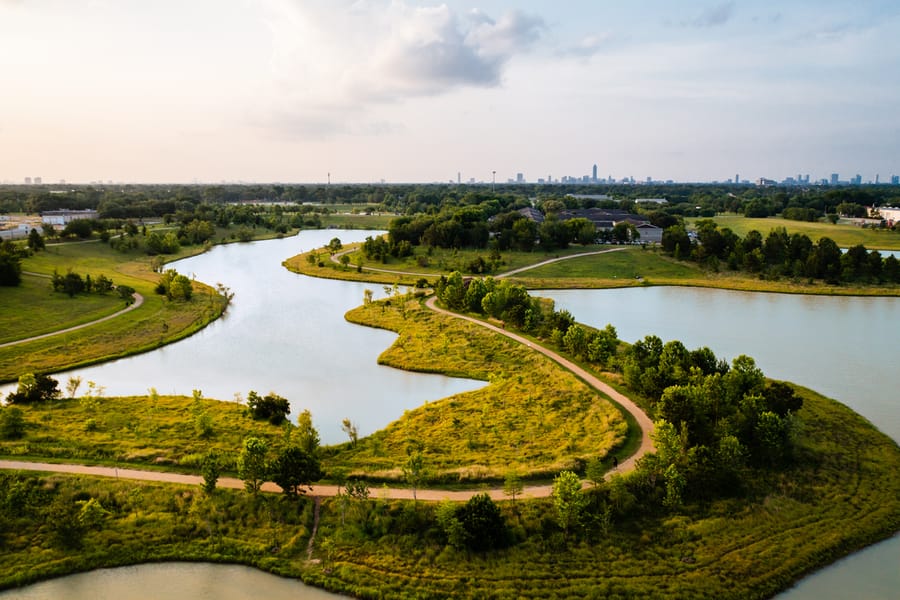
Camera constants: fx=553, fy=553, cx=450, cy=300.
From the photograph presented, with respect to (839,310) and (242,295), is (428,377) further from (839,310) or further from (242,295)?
(839,310)

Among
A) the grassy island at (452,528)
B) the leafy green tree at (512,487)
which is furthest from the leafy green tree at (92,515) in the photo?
the leafy green tree at (512,487)

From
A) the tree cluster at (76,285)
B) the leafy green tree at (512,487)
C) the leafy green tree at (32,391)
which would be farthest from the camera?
the tree cluster at (76,285)

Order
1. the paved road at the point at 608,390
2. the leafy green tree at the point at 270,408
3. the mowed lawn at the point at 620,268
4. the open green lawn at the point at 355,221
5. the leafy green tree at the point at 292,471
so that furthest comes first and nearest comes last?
the open green lawn at the point at 355,221 < the mowed lawn at the point at 620,268 < the leafy green tree at the point at 270,408 < the paved road at the point at 608,390 < the leafy green tree at the point at 292,471

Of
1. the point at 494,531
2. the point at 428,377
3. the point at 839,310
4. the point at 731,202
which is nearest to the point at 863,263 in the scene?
the point at 839,310

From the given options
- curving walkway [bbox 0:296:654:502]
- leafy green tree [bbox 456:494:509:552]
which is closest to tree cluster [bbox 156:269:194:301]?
curving walkway [bbox 0:296:654:502]

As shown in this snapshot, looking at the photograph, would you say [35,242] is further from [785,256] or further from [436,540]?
[785,256]

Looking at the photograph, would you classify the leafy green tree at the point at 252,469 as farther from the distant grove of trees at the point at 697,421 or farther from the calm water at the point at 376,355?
the distant grove of trees at the point at 697,421
